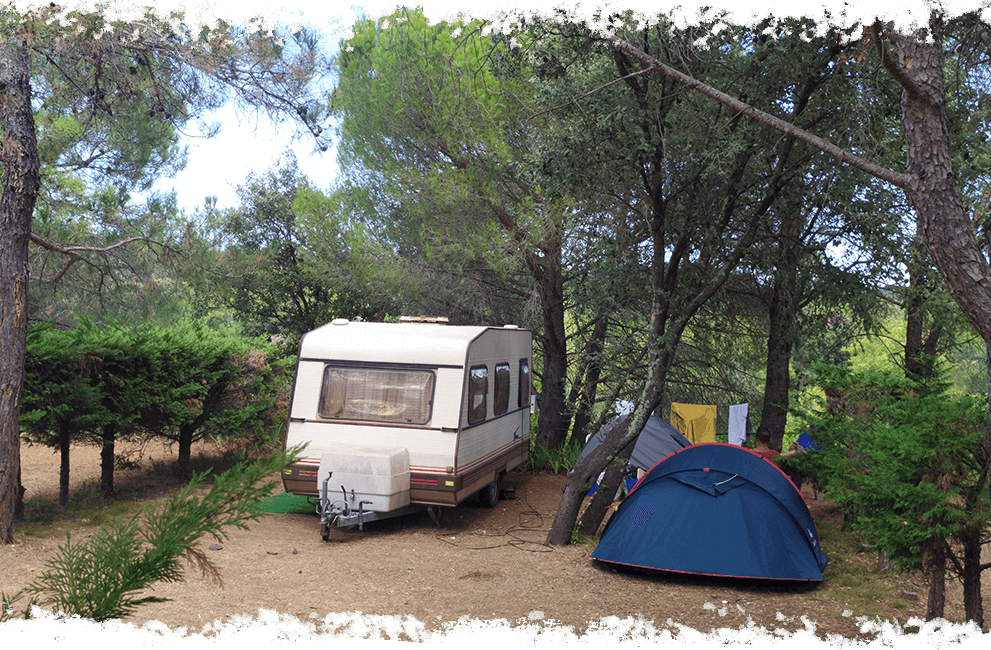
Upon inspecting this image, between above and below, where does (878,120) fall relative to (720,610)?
above

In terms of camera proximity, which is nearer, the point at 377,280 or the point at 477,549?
the point at 477,549

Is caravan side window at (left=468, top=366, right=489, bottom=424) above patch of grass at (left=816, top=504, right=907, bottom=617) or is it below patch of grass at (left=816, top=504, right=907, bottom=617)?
above

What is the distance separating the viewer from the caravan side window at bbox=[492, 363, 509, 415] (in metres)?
10.8

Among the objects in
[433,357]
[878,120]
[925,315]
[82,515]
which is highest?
[878,120]

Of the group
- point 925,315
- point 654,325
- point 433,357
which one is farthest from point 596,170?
point 925,315


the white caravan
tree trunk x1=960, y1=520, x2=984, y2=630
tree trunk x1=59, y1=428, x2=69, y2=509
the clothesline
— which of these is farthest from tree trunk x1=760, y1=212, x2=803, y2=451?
tree trunk x1=59, y1=428, x2=69, y2=509

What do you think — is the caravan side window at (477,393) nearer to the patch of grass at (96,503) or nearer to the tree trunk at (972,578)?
the patch of grass at (96,503)

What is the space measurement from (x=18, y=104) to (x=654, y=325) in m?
7.03

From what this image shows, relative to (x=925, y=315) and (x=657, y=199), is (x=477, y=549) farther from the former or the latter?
(x=925, y=315)

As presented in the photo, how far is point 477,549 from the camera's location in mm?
8547

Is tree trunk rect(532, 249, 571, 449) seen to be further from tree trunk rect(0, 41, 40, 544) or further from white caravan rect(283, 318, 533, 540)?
tree trunk rect(0, 41, 40, 544)

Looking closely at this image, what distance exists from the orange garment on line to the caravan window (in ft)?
22.8

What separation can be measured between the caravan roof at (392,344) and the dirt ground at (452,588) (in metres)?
2.07

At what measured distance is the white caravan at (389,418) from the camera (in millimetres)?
8664
